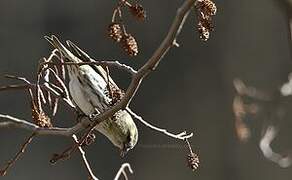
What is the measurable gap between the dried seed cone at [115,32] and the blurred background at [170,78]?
4212 mm

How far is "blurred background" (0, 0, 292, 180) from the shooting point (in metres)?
6.38

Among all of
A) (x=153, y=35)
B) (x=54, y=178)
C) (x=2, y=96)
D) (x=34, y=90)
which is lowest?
(x=54, y=178)

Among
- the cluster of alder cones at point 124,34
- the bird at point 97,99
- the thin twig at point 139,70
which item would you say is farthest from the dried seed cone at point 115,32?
the bird at point 97,99

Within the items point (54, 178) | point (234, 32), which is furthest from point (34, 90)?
point (234, 32)

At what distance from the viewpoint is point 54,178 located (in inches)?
252

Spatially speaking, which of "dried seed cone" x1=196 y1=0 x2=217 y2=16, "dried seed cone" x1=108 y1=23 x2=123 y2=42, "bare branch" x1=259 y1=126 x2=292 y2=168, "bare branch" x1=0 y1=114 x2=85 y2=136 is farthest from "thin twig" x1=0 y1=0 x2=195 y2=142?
"bare branch" x1=259 y1=126 x2=292 y2=168

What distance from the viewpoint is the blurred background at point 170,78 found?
20.9 feet

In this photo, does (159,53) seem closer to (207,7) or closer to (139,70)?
(139,70)

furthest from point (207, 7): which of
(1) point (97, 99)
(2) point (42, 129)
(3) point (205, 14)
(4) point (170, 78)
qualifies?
(4) point (170, 78)

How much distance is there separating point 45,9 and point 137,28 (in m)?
0.80

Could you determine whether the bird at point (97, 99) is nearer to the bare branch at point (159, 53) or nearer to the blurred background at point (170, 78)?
the bare branch at point (159, 53)

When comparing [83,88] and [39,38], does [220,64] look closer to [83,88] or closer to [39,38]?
[39,38]

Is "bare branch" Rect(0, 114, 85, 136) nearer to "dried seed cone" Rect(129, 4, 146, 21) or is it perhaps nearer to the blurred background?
"dried seed cone" Rect(129, 4, 146, 21)

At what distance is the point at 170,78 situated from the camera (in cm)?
→ 659
